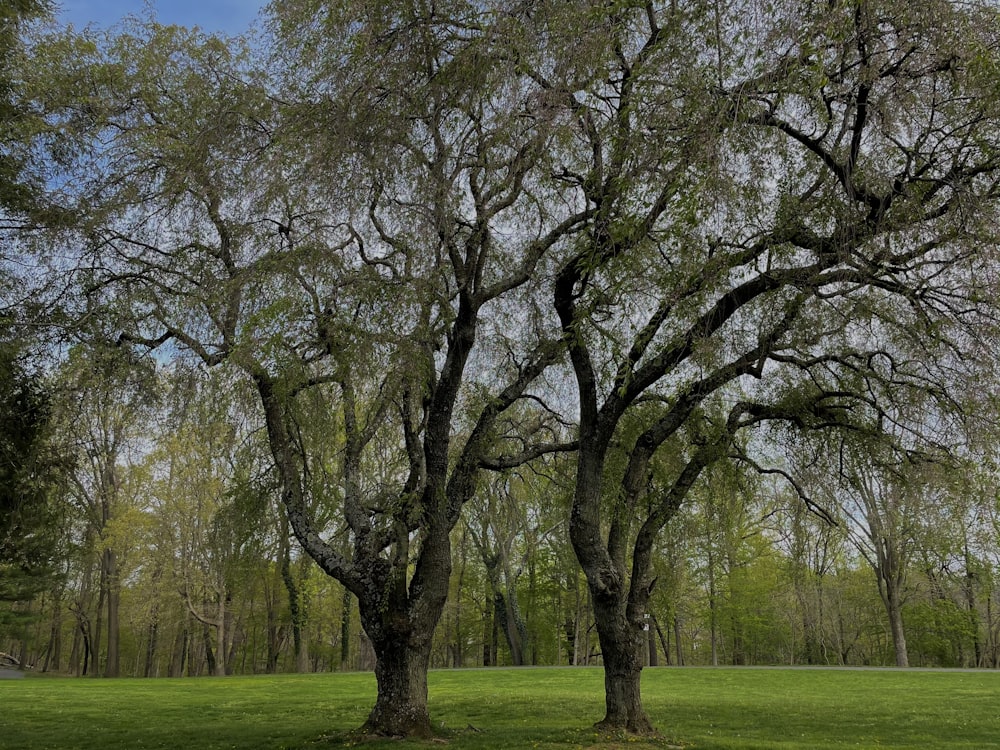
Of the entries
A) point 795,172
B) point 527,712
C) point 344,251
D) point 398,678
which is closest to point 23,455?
point 344,251

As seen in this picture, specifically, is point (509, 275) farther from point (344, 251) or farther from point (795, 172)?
point (795, 172)

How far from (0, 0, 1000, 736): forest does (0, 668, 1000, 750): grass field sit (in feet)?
5.90

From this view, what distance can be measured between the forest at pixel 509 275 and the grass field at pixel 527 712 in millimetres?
1797

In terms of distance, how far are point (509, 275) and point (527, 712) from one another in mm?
8526

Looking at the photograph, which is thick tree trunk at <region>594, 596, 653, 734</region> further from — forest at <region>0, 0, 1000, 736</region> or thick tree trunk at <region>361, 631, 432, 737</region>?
thick tree trunk at <region>361, 631, 432, 737</region>

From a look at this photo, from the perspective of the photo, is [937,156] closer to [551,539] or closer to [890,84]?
[890,84]

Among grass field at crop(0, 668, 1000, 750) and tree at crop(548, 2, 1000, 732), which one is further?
grass field at crop(0, 668, 1000, 750)

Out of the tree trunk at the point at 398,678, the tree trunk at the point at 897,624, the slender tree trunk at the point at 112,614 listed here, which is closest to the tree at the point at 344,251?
the tree trunk at the point at 398,678

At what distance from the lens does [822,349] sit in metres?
9.95

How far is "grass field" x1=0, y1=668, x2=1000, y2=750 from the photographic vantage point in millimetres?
9922

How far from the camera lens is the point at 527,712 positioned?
1338cm

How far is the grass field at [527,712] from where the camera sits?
32.6 feet

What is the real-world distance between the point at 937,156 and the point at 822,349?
4.57 metres

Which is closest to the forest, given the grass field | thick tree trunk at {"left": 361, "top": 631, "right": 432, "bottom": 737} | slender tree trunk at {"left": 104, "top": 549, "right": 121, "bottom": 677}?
thick tree trunk at {"left": 361, "top": 631, "right": 432, "bottom": 737}
